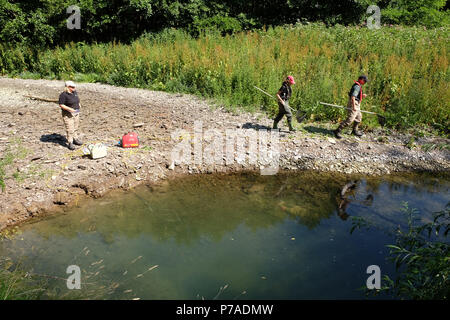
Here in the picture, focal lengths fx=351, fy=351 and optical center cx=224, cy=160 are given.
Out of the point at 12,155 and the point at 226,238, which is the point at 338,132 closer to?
the point at 226,238

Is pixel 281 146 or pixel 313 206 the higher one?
pixel 281 146

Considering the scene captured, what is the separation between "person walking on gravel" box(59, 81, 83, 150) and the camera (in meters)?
7.88

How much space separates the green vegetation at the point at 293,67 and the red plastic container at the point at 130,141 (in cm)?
→ 344

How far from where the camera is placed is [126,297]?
4.79 meters

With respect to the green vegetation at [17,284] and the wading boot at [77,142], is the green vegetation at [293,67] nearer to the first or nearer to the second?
the wading boot at [77,142]

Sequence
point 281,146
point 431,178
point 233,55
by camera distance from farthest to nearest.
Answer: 1. point 233,55
2. point 281,146
3. point 431,178

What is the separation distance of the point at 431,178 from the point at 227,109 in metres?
5.75

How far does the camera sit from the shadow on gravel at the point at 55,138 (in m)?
8.67

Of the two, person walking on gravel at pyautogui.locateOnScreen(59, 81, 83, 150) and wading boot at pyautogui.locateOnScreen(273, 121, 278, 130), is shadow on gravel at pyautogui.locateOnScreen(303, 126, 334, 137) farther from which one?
person walking on gravel at pyautogui.locateOnScreen(59, 81, 83, 150)

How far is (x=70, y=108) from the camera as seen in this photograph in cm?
796

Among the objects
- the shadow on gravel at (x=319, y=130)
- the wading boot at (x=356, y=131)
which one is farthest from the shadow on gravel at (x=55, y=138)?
the wading boot at (x=356, y=131)

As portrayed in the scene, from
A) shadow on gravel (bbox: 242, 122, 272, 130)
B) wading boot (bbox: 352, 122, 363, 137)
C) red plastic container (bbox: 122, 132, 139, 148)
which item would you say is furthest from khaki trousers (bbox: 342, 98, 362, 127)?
red plastic container (bbox: 122, 132, 139, 148)

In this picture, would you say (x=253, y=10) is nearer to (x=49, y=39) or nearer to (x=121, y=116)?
(x=49, y=39)
